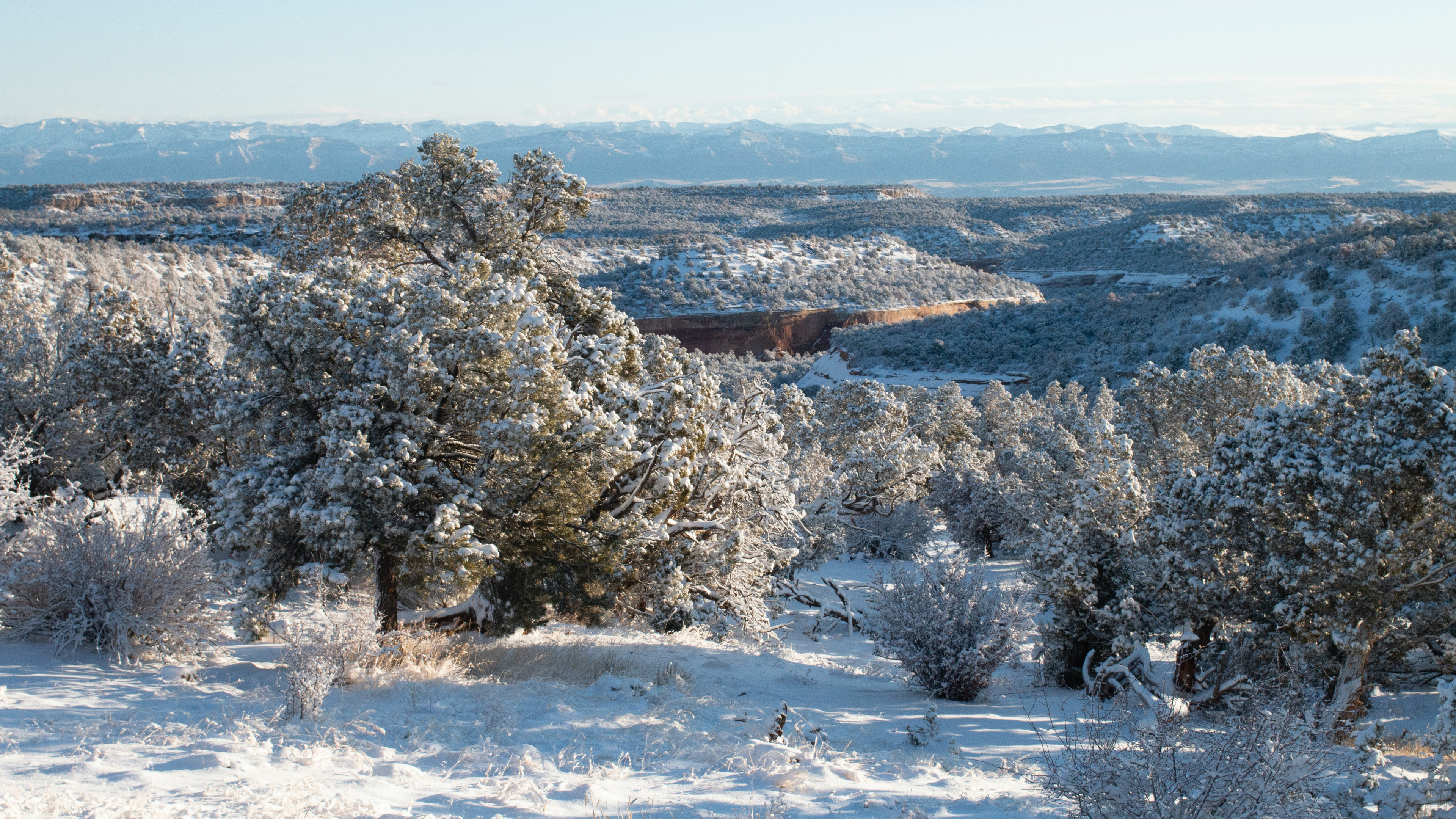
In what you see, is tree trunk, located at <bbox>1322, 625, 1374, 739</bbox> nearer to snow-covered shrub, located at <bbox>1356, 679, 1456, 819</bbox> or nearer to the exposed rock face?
snow-covered shrub, located at <bbox>1356, 679, 1456, 819</bbox>

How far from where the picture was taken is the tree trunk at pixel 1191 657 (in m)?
9.23

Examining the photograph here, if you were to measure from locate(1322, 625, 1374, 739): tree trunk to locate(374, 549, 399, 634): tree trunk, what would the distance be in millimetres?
7928

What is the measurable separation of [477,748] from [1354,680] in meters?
7.44

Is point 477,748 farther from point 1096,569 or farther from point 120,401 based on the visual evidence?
point 120,401

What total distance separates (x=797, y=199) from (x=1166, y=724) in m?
91.3

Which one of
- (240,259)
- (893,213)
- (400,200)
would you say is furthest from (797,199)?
(400,200)

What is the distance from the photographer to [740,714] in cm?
694

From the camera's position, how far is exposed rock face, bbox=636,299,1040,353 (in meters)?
47.4

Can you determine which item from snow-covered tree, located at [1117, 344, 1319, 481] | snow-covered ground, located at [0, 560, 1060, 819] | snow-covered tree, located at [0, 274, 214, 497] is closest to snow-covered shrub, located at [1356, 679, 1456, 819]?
snow-covered ground, located at [0, 560, 1060, 819]

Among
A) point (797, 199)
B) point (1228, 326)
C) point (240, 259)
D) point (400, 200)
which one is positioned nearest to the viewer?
point (400, 200)

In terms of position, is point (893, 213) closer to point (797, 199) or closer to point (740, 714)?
point (797, 199)

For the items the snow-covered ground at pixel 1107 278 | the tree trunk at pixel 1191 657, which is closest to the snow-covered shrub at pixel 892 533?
the tree trunk at pixel 1191 657

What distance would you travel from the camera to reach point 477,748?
5.39 metres

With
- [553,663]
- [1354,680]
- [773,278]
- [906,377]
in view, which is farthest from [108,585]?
[773,278]
